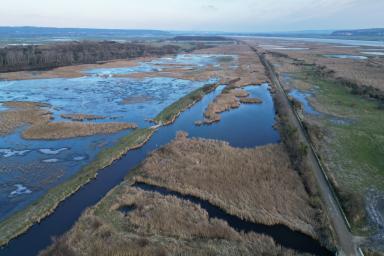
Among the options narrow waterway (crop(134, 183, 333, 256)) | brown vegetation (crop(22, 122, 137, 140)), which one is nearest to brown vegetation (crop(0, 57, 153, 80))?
brown vegetation (crop(22, 122, 137, 140))

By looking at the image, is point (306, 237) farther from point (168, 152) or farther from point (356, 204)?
point (168, 152)

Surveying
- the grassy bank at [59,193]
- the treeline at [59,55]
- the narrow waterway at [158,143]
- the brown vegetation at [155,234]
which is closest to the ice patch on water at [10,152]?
the grassy bank at [59,193]

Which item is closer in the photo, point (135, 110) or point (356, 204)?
point (356, 204)

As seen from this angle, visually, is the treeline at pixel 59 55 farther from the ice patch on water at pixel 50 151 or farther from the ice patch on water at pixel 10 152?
the ice patch on water at pixel 50 151

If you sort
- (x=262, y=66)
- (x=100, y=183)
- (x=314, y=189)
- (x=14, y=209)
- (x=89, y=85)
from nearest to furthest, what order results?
(x=14, y=209) → (x=314, y=189) → (x=100, y=183) → (x=89, y=85) → (x=262, y=66)

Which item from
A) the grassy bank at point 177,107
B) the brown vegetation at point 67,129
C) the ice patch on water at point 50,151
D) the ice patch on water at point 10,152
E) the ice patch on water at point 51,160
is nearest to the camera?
the ice patch on water at point 51,160

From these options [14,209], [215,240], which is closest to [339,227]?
[215,240]

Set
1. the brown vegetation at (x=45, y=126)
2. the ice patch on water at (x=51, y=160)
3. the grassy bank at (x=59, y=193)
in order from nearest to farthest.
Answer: the grassy bank at (x=59, y=193), the ice patch on water at (x=51, y=160), the brown vegetation at (x=45, y=126)
